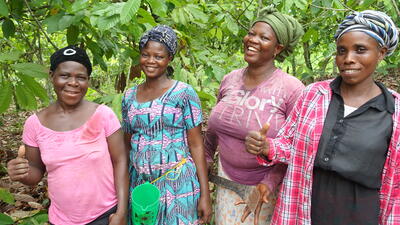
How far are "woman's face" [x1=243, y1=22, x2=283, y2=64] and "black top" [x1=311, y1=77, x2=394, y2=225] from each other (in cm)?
43

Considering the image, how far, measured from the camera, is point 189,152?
6.18 feet

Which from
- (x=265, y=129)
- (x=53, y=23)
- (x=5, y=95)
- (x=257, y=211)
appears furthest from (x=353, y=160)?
(x=5, y=95)

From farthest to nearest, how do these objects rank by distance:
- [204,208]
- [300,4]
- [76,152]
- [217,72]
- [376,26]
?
1. [300,4]
2. [217,72]
3. [204,208]
4. [76,152]
5. [376,26]

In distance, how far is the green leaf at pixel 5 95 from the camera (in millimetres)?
1990

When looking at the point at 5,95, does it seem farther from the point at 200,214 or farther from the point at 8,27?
the point at 200,214

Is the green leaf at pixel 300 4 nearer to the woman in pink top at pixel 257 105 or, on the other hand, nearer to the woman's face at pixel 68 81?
the woman in pink top at pixel 257 105

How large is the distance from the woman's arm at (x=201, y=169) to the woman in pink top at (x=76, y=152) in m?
0.36

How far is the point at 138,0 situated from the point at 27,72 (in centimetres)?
72

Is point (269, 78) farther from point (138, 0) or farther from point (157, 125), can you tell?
point (138, 0)

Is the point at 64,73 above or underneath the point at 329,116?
above

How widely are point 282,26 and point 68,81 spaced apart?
3.39 feet

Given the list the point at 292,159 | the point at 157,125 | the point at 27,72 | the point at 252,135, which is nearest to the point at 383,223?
the point at 292,159

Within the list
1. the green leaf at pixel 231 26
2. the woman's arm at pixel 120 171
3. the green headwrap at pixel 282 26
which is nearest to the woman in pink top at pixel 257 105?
the green headwrap at pixel 282 26

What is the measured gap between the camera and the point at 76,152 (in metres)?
1.60
